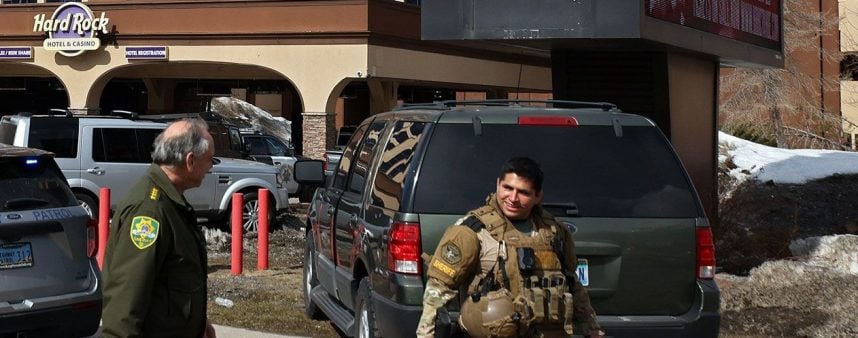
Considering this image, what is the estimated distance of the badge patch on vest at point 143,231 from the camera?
3.78 m

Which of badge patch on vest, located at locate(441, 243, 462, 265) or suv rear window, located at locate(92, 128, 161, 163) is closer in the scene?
badge patch on vest, located at locate(441, 243, 462, 265)

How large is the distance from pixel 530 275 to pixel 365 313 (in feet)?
8.22

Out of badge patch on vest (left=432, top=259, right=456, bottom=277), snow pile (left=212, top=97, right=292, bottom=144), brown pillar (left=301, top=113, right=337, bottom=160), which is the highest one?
snow pile (left=212, top=97, right=292, bottom=144)

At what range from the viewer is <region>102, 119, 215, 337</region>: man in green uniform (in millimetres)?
3775

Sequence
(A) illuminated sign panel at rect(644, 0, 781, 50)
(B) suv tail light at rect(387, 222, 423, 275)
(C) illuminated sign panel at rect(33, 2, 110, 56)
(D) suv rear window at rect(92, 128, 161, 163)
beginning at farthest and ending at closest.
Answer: (C) illuminated sign panel at rect(33, 2, 110, 56) < (D) suv rear window at rect(92, 128, 161, 163) < (A) illuminated sign panel at rect(644, 0, 781, 50) < (B) suv tail light at rect(387, 222, 423, 275)

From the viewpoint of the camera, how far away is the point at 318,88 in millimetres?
27875

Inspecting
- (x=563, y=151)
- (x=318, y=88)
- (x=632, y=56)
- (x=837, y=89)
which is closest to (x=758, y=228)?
(x=632, y=56)

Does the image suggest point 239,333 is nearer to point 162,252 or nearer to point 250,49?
point 162,252

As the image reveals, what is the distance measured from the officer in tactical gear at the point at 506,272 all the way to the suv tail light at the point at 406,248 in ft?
4.84

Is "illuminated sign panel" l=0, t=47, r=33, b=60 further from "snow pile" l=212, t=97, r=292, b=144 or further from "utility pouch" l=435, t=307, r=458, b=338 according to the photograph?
"utility pouch" l=435, t=307, r=458, b=338

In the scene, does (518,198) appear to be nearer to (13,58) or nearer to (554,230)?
(554,230)

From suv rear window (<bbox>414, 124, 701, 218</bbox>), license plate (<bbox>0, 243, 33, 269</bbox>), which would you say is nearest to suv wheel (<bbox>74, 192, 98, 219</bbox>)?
license plate (<bbox>0, 243, 33, 269</bbox>)

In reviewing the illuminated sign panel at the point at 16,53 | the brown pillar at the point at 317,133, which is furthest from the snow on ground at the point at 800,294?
the illuminated sign panel at the point at 16,53

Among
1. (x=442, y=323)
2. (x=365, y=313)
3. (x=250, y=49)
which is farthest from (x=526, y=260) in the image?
(x=250, y=49)
